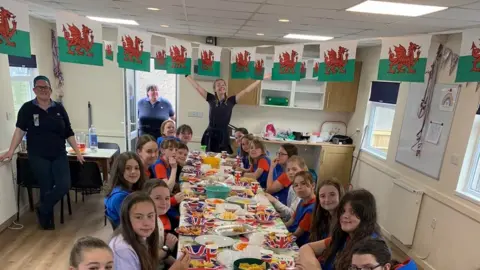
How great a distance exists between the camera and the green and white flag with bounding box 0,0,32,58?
202cm

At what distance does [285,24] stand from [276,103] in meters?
2.15

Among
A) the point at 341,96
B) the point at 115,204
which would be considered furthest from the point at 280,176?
the point at 341,96

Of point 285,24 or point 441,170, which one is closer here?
point 441,170

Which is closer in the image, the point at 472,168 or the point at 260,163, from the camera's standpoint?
the point at 472,168

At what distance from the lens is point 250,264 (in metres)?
1.50

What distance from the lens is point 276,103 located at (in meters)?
5.57

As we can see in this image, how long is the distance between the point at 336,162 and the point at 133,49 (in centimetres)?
379

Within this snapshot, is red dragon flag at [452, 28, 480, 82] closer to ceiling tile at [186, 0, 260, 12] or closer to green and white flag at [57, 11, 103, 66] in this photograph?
ceiling tile at [186, 0, 260, 12]

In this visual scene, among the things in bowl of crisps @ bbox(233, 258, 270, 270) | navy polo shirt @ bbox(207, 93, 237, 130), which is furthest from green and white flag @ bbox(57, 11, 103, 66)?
bowl of crisps @ bbox(233, 258, 270, 270)

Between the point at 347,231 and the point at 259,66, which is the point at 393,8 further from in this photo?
the point at 259,66

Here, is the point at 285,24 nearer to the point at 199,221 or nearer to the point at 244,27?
the point at 244,27

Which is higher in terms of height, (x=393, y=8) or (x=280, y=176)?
(x=393, y=8)

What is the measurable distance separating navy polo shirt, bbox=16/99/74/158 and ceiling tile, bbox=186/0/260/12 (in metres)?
1.81

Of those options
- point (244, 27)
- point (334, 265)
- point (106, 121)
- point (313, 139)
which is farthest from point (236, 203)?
point (106, 121)
